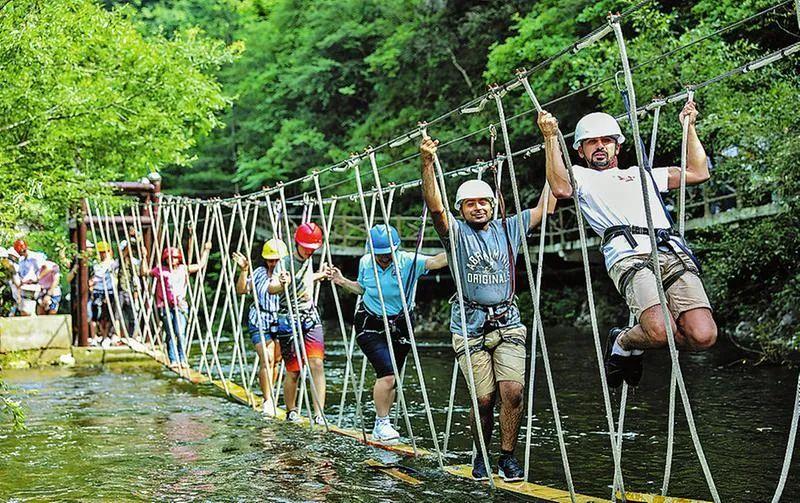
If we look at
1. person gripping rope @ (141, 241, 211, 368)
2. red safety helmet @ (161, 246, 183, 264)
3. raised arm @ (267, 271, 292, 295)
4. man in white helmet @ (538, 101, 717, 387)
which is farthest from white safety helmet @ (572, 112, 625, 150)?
red safety helmet @ (161, 246, 183, 264)

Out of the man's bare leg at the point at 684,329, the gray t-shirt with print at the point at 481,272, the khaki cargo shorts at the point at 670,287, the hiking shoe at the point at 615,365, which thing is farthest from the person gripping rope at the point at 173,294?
the man's bare leg at the point at 684,329

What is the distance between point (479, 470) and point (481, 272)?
3.35 feet

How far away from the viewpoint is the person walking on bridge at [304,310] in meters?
7.42

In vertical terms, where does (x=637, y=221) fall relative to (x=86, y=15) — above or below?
below

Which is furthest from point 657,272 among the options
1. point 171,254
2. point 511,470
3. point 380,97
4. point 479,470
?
point 380,97

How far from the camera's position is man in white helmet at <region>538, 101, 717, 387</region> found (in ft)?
13.5

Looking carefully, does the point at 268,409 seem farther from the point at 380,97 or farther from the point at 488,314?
the point at 380,97

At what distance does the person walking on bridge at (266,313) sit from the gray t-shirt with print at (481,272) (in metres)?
2.67

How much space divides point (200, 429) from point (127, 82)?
581 centimetres

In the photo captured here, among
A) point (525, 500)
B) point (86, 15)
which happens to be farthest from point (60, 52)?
point (525, 500)

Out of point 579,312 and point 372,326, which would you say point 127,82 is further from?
point 579,312

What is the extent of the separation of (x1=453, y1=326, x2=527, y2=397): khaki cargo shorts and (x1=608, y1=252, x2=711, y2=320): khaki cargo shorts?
966 millimetres

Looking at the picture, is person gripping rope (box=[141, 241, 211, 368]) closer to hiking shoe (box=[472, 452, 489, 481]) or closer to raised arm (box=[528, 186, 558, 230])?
hiking shoe (box=[472, 452, 489, 481])

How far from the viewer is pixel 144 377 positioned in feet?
38.3
